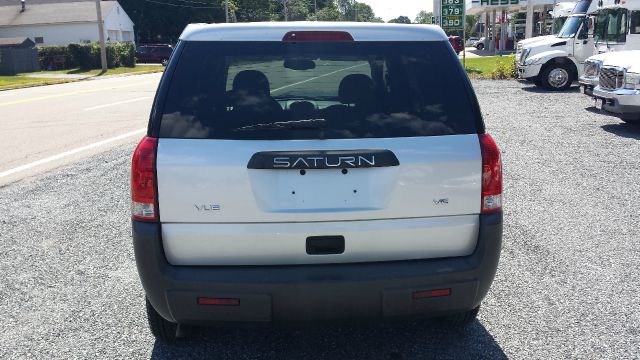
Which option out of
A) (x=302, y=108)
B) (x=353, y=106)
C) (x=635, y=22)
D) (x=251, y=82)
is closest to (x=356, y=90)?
(x=353, y=106)

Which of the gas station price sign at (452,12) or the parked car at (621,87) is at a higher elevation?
the gas station price sign at (452,12)

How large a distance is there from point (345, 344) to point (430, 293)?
0.88 meters

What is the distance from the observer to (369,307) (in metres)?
3.15

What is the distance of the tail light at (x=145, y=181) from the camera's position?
3.10 meters

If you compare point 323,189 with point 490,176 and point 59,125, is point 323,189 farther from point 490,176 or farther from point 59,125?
point 59,125

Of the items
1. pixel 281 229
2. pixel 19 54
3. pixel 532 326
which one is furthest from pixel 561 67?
pixel 19 54

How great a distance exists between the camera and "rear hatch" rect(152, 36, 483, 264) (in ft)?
10.1

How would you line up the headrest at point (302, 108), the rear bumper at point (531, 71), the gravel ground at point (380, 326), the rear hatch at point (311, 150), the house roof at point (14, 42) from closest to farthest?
the rear hatch at point (311, 150)
the headrest at point (302, 108)
the gravel ground at point (380, 326)
the rear bumper at point (531, 71)
the house roof at point (14, 42)

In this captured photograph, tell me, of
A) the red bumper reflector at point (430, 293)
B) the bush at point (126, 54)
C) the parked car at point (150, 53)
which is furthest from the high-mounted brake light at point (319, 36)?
the parked car at point (150, 53)

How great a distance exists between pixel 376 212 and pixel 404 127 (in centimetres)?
44

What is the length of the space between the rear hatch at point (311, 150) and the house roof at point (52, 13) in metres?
69.1

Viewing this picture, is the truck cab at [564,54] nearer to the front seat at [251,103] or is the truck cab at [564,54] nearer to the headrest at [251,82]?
the headrest at [251,82]

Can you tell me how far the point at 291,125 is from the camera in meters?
3.12

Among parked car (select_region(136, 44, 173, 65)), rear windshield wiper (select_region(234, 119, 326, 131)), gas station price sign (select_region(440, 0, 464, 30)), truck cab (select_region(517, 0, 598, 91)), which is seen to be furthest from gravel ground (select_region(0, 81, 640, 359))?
parked car (select_region(136, 44, 173, 65))
